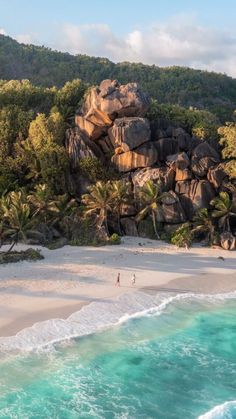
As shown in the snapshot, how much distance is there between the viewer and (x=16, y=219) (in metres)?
41.6

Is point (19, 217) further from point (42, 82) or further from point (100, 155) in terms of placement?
point (42, 82)

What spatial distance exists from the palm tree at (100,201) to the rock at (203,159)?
35.4 feet

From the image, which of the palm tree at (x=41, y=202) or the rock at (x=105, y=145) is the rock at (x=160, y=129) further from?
the palm tree at (x=41, y=202)

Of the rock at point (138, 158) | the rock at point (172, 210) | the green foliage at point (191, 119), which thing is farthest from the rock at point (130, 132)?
the rock at point (172, 210)

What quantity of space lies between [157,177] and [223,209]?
8.34 metres

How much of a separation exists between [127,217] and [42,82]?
5850 cm

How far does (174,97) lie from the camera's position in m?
105

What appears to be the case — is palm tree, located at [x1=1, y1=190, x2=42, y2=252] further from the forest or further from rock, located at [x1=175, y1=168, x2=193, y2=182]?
rock, located at [x1=175, y1=168, x2=193, y2=182]

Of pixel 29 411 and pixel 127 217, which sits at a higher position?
pixel 127 217

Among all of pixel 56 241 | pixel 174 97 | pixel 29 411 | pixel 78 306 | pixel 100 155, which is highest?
pixel 174 97

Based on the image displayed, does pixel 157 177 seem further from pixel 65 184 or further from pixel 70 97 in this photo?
pixel 70 97

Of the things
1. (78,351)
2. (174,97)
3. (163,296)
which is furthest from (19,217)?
(174,97)

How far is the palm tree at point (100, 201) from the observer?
4712 cm

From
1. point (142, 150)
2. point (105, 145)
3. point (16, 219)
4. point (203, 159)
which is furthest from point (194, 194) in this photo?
point (16, 219)
